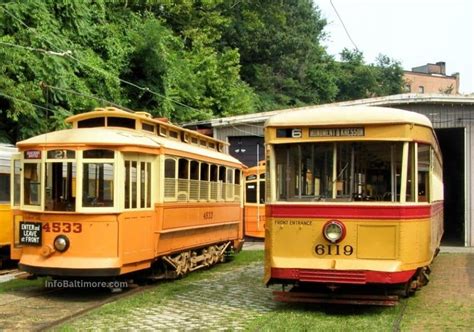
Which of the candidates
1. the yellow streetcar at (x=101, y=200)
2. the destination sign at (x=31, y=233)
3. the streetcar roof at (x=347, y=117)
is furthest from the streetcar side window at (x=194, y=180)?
the streetcar roof at (x=347, y=117)

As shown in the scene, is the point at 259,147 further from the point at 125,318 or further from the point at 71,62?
the point at 125,318

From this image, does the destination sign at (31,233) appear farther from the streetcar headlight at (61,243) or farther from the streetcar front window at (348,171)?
the streetcar front window at (348,171)

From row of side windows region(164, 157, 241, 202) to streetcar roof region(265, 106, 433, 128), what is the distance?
140 inches

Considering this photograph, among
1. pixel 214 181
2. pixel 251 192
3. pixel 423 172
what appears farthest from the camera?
pixel 251 192

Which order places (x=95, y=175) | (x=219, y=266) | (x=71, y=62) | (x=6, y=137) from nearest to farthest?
(x=95, y=175), (x=219, y=266), (x=6, y=137), (x=71, y=62)

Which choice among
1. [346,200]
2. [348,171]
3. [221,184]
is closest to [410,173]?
[348,171]

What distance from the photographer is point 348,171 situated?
9125mm

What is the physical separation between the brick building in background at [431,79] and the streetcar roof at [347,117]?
78.9 m

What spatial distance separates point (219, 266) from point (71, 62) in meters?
9.26

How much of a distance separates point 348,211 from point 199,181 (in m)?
5.68

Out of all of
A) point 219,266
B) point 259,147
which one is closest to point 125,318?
point 219,266

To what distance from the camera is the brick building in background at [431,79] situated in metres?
87.6

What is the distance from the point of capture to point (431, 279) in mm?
13344

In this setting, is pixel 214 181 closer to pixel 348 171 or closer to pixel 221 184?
pixel 221 184
